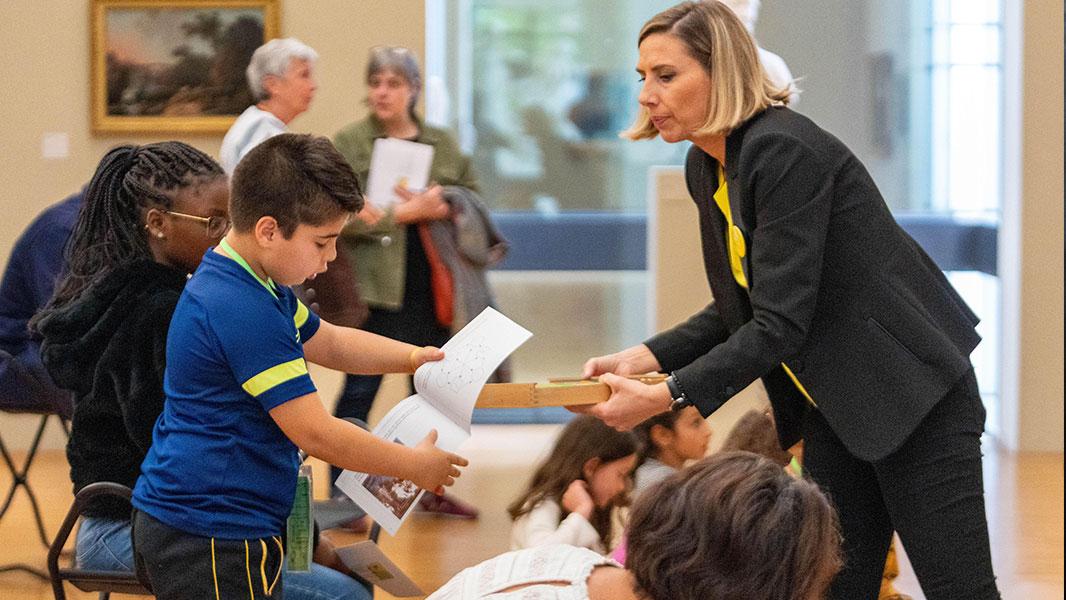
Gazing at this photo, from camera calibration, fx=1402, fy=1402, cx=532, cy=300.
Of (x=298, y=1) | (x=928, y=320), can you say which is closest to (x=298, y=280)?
(x=928, y=320)

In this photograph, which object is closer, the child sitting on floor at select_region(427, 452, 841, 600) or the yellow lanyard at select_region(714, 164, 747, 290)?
the child sitting on floor at select_region(427, 452, 841, 600)

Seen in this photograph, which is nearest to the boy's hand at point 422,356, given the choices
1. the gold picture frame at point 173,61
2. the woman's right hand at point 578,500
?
the woman's right hand at point 578,500

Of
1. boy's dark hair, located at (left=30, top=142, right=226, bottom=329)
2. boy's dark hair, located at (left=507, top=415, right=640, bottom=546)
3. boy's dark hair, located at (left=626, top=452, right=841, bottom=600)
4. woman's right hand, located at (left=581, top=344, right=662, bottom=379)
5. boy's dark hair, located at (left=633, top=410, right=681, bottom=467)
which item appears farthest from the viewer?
boy's dark hair, located at (left=633, top=410, right=681, bottom=467)

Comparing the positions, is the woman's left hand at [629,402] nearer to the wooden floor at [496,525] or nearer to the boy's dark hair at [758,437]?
the boy's dark hair at [758,437]

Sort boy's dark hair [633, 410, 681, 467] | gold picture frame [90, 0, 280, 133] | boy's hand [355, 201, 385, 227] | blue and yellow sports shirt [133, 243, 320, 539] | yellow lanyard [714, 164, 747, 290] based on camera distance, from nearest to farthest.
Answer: blue and yellow sports shirt [133, 243, 320, 539], yellow lanyard [714, 164, 747, 290], boy's dark hair [633, 410, 681, 467], boy's hand [355, 201, 385, 227], gold picture frame [90, 0, 280, 133]

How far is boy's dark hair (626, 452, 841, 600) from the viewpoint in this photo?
166cm

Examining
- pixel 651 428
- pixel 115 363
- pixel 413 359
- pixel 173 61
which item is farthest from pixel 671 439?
pixel 173 61

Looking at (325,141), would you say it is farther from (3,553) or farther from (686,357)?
(3,553)

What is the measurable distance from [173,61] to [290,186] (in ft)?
18.1

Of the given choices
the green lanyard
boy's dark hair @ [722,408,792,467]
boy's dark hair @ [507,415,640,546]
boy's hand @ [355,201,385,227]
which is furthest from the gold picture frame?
the green lanyard

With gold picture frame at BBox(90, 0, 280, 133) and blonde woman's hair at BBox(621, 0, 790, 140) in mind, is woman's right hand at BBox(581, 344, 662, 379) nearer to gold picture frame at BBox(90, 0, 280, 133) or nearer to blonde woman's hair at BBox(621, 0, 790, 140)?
blonde woman's hair at BBox(621, 0, 790, 140)

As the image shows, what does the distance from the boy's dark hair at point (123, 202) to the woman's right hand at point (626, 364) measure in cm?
89

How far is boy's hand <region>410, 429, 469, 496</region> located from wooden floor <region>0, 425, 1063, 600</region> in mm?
2494

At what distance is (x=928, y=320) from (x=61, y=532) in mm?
1732
